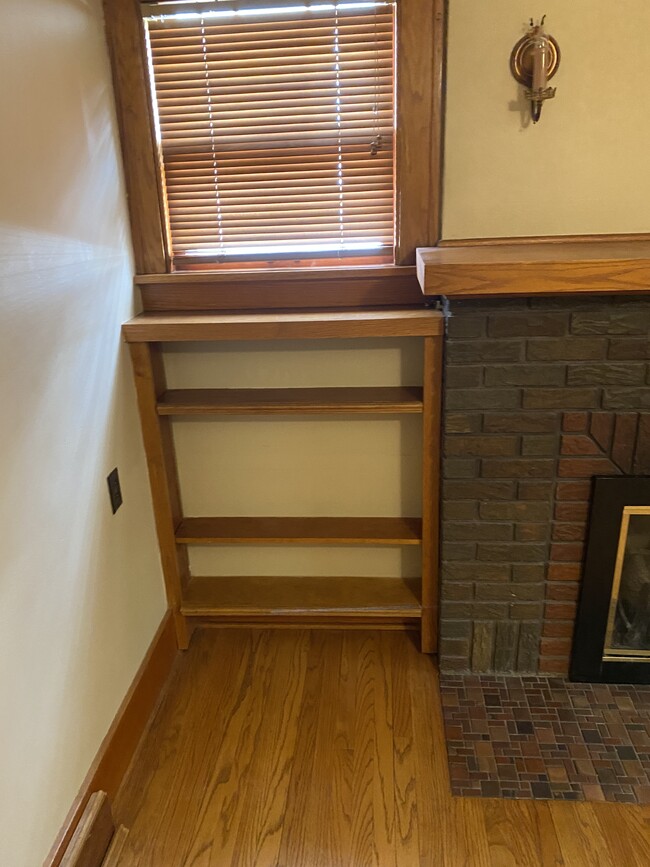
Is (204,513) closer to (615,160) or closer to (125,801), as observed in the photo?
(125,801)

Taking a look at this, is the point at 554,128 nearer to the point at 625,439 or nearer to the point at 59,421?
the point at 625,439

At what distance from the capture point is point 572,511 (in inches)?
73.9

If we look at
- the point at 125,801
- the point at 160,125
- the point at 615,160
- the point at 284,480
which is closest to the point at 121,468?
the point at 284,480

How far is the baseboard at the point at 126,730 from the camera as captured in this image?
4.95 ft

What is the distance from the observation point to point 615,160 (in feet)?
5.97

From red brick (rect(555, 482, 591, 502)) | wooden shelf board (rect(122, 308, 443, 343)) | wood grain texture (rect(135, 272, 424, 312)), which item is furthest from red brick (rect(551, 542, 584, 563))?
wood grain texture (rect(135, 272, 424, 312))

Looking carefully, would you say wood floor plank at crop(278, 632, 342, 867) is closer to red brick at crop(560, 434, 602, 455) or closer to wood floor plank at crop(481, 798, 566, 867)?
wood floor plank at crop(481, 798, 566, 867)

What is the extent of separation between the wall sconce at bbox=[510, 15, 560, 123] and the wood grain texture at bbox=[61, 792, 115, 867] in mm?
2118

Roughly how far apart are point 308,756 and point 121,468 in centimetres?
97

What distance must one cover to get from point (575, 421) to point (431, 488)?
1.54ft

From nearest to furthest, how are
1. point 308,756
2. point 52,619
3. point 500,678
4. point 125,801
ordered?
point 52,619
point 125,801
point 308,756
point 500,678

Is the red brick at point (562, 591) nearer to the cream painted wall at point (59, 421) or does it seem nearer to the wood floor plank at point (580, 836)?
the wood floor plank at point (580, 836)

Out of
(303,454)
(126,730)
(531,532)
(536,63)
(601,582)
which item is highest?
(536,63)

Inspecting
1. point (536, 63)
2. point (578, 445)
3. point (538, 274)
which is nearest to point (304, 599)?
point (578, 445)
